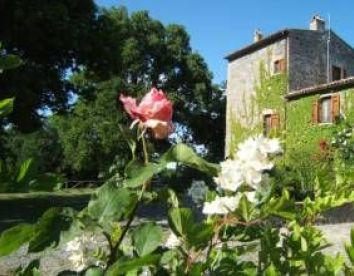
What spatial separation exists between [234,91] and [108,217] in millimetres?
27541

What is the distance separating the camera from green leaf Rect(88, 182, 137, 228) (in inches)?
45.8

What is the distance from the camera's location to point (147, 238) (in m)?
1.19

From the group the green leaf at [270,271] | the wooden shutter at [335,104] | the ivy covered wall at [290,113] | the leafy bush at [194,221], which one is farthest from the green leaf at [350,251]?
the wooden shutter at [335,104]

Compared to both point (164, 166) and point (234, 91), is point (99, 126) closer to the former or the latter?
point (234, 91)

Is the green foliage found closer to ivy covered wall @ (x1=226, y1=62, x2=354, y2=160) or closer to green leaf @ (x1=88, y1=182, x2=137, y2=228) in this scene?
green leaf @ (x1=88, y1=182, x2=137, y2=228)

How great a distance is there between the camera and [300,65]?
25406 millimetres

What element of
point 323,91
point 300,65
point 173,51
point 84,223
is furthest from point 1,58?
point 173,51

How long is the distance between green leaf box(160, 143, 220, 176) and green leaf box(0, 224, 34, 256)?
0.99ft

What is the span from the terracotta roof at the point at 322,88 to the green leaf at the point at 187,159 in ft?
68.1

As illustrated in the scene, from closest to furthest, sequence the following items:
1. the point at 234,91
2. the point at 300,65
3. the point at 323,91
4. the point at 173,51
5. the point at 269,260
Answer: the point at 269,260 → the point at 323,91 → the point at 300,65 → the point at 234,91 → the point at 173,51

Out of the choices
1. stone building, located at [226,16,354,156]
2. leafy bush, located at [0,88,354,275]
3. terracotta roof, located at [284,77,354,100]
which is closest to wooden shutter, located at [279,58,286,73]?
stone building, located at [226,16,354,156]

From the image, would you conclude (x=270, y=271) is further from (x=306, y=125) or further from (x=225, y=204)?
(x=306, y=125)

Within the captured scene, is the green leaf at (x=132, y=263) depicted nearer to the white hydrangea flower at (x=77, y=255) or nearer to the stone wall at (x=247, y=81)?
the white hydrangea flower at (x=77, y=255)

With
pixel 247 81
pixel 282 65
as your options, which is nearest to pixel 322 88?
pixel 282 65
